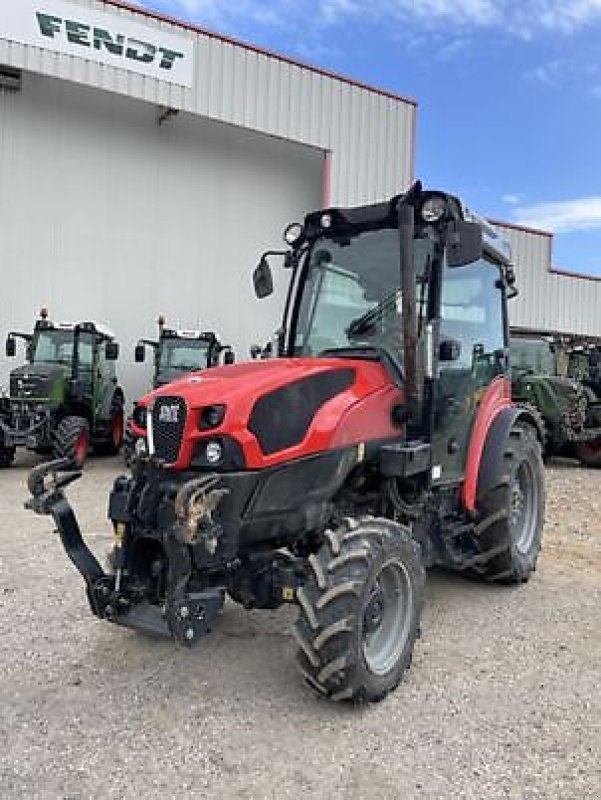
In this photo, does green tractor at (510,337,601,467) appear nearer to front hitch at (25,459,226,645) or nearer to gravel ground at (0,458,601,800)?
gravel ground at (0,458,601,800)

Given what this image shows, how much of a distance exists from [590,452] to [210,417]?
11.2m

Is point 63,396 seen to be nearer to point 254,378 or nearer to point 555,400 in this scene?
point 555,400

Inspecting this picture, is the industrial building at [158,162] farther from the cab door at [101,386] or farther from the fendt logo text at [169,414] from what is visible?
the fendt logo text at [169,414]

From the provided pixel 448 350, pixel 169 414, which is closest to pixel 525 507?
pixel 448 350

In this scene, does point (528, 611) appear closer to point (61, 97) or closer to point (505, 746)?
point (505, 746)

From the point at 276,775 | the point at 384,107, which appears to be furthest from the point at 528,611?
the point at 384,107

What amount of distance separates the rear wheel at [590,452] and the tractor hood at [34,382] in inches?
335

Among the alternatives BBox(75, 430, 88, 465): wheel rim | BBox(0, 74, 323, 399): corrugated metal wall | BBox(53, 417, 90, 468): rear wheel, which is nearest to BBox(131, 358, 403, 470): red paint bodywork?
BBox(53, 417, 90, 468): rear wheel

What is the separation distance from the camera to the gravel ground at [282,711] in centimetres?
317

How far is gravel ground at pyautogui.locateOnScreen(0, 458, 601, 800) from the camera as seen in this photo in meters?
3.17

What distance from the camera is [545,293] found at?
24.3m

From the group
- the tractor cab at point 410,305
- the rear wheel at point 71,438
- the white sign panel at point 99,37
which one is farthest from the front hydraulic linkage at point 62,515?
the white sign panel at point 99,37

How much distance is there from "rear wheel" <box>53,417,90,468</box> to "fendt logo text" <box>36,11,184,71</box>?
6.53 m

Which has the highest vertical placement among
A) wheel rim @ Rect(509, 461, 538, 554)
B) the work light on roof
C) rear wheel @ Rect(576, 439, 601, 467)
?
the work light on roof
